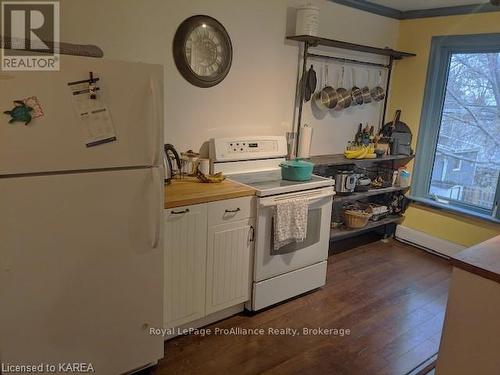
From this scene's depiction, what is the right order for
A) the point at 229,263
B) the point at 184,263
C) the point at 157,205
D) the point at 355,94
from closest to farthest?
the point at 157,205, the point at 184,263, the point at 229,263, the point at 355,94

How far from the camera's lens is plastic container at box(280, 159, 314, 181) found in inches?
116

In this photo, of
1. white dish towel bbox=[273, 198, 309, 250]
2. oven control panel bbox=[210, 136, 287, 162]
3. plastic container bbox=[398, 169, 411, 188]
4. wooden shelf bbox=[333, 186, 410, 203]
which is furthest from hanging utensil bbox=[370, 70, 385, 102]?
white dish towel bbox=[273, 198, 309, 250]

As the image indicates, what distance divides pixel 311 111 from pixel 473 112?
5.10ft

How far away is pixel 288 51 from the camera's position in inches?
129

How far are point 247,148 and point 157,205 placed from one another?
1.24 metres

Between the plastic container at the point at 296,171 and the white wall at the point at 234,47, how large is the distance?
1.52 feet

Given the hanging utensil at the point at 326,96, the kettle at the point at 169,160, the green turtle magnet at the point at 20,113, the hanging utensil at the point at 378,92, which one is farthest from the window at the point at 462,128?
the green turtle magnet at the point at 20,113

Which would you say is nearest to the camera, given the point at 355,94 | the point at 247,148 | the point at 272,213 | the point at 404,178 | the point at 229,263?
the point at 229,263

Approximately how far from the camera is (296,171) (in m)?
2.95

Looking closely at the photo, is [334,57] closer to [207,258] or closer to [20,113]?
[207,258]

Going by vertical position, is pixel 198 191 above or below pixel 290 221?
above

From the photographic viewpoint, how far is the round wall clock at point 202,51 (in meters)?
2.65

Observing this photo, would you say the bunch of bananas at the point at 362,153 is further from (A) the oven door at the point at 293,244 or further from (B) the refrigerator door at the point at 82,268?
(B) the refrigerator door at the point at 82,268

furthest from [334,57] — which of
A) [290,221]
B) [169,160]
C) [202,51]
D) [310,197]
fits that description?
[169,160]
